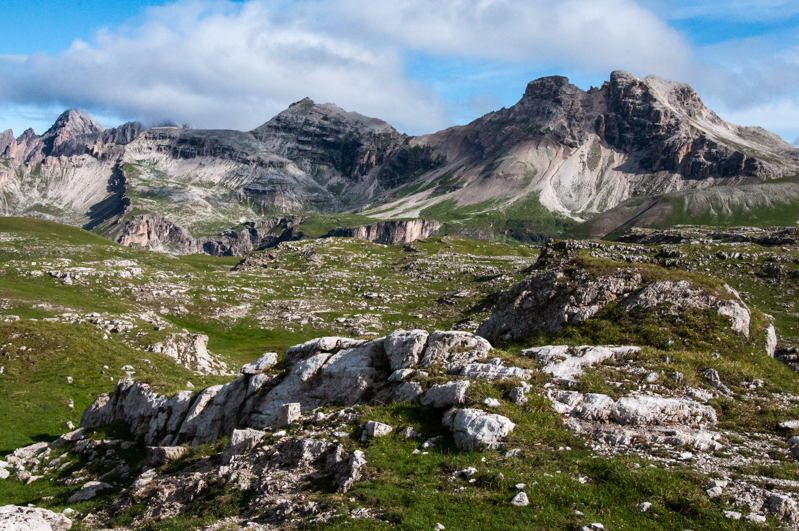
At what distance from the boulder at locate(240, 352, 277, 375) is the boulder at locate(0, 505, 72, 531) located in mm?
11566

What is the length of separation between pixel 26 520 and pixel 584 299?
90.5ft

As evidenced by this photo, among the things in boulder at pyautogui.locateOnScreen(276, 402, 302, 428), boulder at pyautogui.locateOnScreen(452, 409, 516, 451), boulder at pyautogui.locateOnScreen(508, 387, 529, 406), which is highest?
boulder at pyautogui.locateOnScreen(508, 387, 529, 406)

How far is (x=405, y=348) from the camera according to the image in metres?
23.2

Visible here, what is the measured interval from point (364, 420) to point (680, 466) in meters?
11.0

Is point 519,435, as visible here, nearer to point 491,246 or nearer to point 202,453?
point 202,453

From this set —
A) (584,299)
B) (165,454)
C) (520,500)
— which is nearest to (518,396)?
(520,500)

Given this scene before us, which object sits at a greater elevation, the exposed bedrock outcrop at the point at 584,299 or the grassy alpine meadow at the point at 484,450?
the exposed bedrock outcrop at the point at 584,299

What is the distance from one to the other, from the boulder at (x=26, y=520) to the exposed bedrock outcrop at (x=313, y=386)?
890 centimetres

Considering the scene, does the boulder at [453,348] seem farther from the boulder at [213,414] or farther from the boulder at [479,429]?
the boulder at [213,414]

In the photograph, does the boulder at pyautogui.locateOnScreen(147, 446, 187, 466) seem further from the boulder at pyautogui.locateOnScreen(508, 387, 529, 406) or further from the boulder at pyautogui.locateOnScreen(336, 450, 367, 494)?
the boulder at pyautogui.locateOnScreen(508, 387, 529, 406)

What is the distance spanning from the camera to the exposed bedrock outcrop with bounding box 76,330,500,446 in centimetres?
2130

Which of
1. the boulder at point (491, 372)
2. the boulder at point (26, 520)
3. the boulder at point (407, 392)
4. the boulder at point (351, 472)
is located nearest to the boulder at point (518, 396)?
the boulder at point (491, 372)

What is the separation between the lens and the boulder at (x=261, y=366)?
2703cm

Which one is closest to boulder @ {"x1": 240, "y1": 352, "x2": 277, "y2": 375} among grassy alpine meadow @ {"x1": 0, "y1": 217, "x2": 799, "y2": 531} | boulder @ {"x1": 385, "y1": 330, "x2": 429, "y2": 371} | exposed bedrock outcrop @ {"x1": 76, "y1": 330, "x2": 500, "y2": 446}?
exposed bedrock outcrop @ {"x1": 76, "y1": 330, "x2": 500, "y2": 446}
